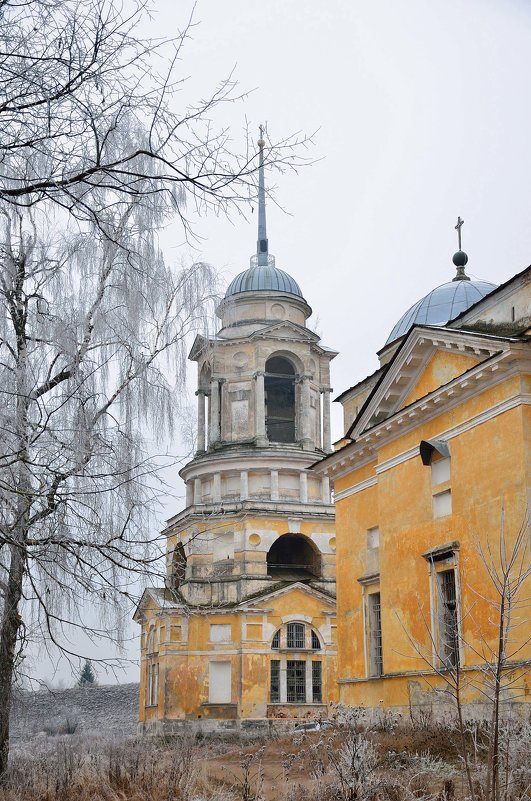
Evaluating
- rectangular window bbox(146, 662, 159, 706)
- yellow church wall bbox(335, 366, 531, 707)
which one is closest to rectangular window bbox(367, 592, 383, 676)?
yellow church wall bbox(335, 366, 531, 707)

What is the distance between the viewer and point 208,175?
693 cm

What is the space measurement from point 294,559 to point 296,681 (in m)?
6.46

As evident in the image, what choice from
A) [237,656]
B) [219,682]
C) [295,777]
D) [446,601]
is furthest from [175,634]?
[295,777]

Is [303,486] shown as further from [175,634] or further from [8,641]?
[8,641]

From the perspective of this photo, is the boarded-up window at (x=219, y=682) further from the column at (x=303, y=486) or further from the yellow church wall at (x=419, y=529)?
the yellow church wall at (x=419, y=529)

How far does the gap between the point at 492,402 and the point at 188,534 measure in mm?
21718

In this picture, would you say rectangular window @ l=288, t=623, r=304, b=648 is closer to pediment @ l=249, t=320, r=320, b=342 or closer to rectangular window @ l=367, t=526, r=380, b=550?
pediment @ l=249, t=320, r=320, b=342

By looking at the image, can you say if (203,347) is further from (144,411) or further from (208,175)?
(208,175)

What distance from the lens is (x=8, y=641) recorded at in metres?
11.7

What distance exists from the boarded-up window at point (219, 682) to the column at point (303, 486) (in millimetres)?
7518

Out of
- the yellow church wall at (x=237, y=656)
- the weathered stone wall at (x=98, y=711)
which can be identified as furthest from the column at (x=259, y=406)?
the weathered stone wall at (x=98, y=711)

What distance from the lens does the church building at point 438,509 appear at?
1631cm

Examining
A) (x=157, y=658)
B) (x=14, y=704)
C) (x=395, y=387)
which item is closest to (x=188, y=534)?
(x=157, y=658)

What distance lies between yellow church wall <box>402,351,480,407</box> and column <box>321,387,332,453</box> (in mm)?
19851
